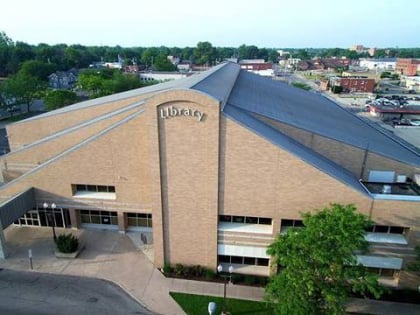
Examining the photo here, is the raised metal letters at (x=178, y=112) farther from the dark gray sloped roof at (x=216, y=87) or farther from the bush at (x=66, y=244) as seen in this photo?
the bush at (x=66, y=244)

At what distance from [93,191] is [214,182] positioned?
1332 cm

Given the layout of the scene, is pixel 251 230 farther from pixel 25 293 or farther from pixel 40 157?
pixel 40 157

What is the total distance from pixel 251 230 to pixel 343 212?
8.07m

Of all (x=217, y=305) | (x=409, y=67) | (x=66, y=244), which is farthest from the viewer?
(x=409, y=67)

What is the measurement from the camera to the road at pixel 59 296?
2277 centimetres

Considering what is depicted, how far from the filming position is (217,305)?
23.4 m

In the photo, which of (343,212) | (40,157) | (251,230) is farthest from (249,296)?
(40,157)

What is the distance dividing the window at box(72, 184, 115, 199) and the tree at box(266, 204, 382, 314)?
17.8 meters

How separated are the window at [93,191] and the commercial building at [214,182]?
0.32 feet

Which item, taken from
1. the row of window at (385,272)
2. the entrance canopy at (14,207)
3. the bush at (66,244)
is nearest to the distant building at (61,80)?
the entrance canopy at (14,207)

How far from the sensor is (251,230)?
26.0 meters

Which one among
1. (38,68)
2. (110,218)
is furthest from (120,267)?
(38,68)

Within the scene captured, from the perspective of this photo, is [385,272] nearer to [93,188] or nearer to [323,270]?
[323,270]

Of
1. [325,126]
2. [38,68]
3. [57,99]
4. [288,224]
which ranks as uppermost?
[38,68]
